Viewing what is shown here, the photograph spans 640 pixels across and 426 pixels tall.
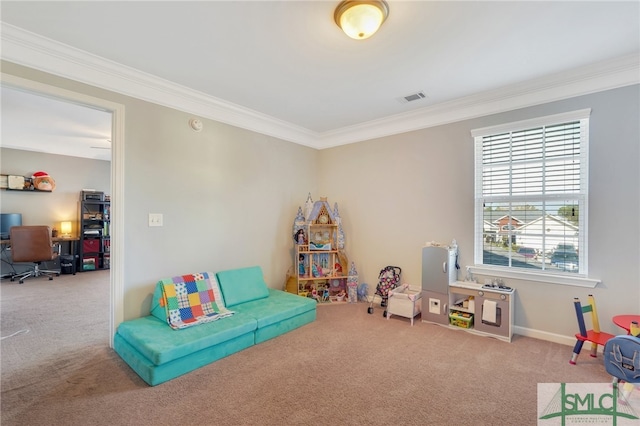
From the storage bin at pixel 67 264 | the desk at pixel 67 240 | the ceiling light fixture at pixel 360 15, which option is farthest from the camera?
the storage bin at pixel 67 264

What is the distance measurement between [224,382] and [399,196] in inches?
121

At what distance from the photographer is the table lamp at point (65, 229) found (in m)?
6.63

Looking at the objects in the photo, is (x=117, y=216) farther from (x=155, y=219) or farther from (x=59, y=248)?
(x=59, y=248)

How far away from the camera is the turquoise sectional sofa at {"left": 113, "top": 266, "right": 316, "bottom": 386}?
2.29 metres

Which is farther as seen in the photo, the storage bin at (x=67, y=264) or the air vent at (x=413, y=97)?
the storage bin at (x=67, y=264)

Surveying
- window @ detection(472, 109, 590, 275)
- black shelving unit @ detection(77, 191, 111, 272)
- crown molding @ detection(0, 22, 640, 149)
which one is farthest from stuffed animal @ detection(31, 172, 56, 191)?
window @ detection(472, 109, 590, 275)

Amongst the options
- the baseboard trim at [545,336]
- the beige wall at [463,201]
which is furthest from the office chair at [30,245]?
the baseboard trim at [545,336]

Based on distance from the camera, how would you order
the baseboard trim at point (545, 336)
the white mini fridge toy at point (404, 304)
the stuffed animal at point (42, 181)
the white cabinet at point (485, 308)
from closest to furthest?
the baseboard trim at point (545, 336)
the white cabinet at point (485, 308)
the white mini fridge toy at point (404, 304)
the stuffed animal at point (42, 181)

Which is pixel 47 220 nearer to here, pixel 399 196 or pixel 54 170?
pixel 54 170

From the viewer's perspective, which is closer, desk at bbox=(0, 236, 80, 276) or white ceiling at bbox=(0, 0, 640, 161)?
white ceiling at bbox=(0, 0, 640, 161)

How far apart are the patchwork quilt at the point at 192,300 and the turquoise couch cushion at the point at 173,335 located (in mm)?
101

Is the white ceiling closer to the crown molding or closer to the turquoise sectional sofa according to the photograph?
the crown molding

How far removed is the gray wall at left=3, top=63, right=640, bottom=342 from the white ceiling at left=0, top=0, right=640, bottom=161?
0.20 m

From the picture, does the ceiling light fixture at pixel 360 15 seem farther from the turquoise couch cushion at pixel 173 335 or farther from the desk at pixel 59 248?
the desk at pixel 59 248
